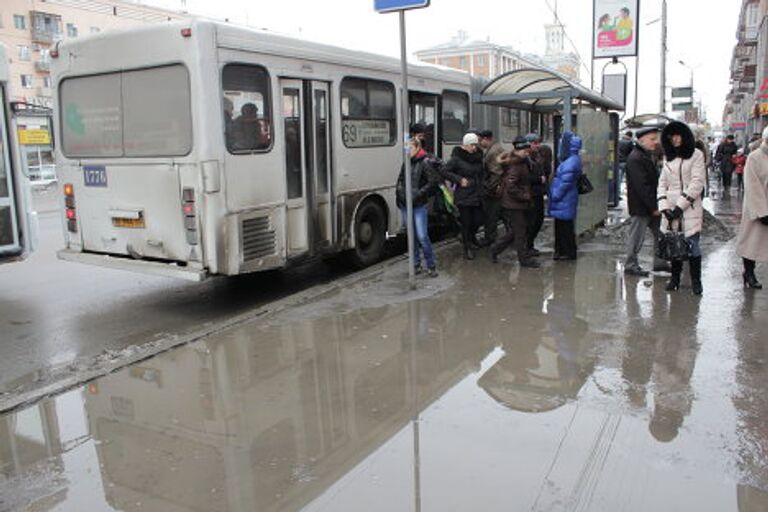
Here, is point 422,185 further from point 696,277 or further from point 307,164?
point 696,277

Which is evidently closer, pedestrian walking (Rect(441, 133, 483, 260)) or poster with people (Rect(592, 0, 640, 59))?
pedestrian walking (Rect(441, 133, 483, 260))

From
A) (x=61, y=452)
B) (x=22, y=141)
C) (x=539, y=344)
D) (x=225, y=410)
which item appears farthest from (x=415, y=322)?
(x=22, y=141)

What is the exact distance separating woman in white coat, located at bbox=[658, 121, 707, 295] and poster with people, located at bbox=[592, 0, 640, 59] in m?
16.4

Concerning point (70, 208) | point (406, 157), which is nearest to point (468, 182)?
point (406, 157)

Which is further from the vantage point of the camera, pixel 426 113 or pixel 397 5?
pixel 426 113

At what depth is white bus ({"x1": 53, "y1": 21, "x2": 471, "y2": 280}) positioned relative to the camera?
7035mm

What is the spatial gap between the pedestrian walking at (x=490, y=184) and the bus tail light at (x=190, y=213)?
13.5 ft

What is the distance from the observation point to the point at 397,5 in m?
6.79

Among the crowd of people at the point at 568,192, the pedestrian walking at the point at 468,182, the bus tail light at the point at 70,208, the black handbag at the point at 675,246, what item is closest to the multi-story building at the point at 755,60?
the crowd of people at the point at 568,192

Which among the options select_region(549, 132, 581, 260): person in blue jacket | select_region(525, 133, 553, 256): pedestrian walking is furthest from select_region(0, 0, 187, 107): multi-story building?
select_region(549, 132, 581, 260): person in blue jacket

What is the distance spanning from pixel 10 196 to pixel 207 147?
3.18 metres

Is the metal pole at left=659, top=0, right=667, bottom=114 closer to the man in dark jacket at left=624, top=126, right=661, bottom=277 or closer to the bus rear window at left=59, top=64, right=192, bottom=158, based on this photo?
the man in dark jacket at left=624, top=126, right=661, bottom=277

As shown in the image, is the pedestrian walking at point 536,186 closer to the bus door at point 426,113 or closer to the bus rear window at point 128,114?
the bus door at point 426,113

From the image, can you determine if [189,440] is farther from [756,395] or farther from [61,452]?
[756,395]
